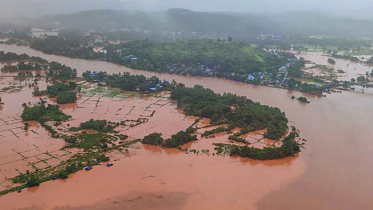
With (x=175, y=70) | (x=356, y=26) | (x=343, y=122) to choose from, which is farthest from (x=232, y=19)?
(x=343, y=122)

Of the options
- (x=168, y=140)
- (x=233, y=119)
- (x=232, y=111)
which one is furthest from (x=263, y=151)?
(x=232, y=111)

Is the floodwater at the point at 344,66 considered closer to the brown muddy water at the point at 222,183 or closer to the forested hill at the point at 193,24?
the brown muddy water at the point at 222,183

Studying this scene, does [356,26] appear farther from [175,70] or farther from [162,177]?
[162,177]

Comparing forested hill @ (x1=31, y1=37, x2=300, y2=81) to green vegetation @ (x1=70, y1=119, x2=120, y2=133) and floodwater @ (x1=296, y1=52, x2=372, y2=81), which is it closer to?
floodwater @ (x1=296, y1=52, x2=372, y2=81)

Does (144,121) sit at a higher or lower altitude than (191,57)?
lower

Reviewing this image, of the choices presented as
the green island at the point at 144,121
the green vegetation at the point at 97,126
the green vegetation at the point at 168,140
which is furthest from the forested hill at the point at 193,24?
the green vegetation at the point at 168,140

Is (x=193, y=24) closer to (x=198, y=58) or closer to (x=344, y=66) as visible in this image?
(x=198, y=58)
